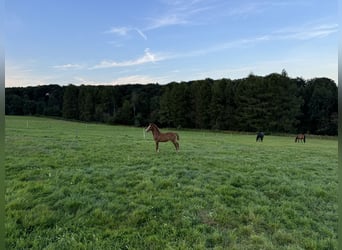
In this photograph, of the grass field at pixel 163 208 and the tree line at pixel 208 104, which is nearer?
the grass field at pixel 163 208

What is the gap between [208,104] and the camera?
50156mm

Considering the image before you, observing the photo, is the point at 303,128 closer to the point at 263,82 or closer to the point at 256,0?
the point at 263,82

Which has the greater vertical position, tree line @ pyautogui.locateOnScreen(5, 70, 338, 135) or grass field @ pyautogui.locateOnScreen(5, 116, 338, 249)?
tree line @ pyautogui.locateOnScreen(5, 70, 338, 135)

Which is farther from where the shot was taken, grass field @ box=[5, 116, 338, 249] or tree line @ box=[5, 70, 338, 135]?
tree line @ box=[5, 70, 338, 135]

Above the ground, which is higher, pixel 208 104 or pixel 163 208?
pixel 208 104

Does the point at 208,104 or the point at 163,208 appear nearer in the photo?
the point at 163,208

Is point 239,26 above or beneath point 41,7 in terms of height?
above

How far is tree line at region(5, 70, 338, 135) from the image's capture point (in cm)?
4556

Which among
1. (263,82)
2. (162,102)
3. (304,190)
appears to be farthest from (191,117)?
(304,190)

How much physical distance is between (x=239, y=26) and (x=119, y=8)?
5.84 ft

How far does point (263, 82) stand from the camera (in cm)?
4759

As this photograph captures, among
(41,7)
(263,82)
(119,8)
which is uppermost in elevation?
(263,82)

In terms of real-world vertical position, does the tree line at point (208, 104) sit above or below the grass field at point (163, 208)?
above

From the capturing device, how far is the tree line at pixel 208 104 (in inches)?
A: 1794
